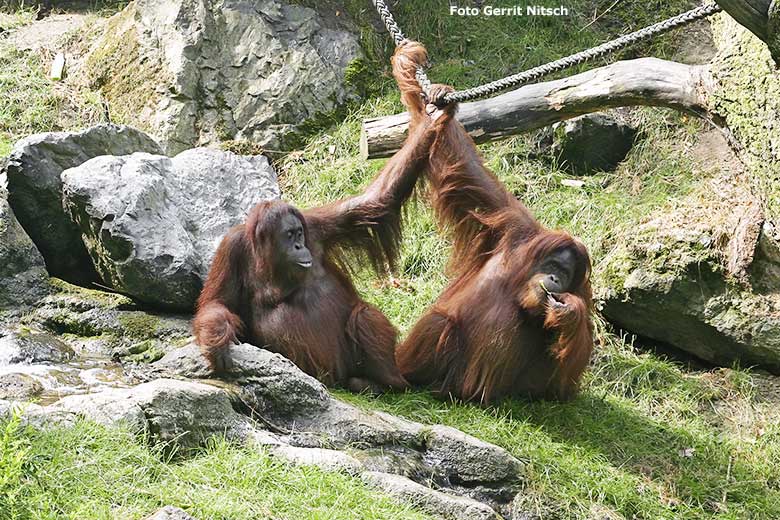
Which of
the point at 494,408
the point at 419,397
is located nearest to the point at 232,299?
the point at 419,397

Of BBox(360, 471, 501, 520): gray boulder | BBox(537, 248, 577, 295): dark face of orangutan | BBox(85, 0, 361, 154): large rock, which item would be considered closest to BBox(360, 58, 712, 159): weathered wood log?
BBox(537, 248, 577, 295): dark face of orangutan

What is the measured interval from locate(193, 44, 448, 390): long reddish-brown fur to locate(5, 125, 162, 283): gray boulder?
1.25 meters

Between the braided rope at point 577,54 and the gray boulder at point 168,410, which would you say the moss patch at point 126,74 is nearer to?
the braided rope at point 577,54

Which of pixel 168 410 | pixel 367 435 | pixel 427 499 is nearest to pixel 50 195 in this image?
pixel 168 410

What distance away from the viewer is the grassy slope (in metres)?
3.96

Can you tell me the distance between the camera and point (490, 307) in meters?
5.93

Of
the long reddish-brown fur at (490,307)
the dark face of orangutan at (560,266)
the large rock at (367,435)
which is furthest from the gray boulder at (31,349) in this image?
the dark face of orangutan at (560,266)

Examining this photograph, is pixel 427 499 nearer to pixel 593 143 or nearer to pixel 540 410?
pixel 540 410

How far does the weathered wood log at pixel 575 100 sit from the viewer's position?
5.93 meters

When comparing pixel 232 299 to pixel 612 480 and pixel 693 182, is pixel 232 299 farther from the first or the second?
pixel 693 182

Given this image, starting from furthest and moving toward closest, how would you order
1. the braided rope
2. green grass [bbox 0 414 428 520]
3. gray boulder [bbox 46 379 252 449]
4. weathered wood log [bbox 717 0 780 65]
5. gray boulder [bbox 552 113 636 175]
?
gray boulder [bbox 552 113 636 175]
the braided rope
weathered wood log [bbox 717 0 780 65]
gray boulder [bbox 46 379 252 449]
green grass [bbox 0 414 428 520]

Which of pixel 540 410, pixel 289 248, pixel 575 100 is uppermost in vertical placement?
pixel 575 100

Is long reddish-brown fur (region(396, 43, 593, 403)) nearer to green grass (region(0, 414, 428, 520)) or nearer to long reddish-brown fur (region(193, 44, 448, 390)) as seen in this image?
long reddish-brown fur (region(193, 44, 448, 390))

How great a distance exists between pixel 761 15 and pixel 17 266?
4.03 metres
